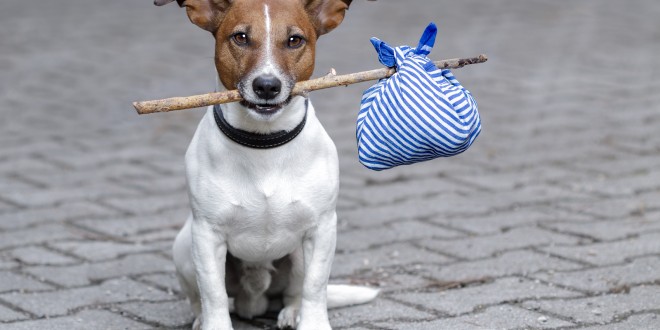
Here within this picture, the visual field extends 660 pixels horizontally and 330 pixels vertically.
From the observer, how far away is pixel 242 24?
3.32m

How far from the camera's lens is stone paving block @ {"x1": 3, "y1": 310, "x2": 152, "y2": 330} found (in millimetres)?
3736

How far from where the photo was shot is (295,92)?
10.8ft

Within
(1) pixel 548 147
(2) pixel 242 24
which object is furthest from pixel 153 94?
(2) pixel 242 24

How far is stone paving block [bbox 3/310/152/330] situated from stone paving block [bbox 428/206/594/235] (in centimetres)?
169

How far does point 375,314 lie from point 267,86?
1072 mm

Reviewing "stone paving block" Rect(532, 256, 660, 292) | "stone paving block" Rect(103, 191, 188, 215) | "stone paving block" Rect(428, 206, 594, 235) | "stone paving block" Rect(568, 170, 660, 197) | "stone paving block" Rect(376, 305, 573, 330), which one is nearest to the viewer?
"stone paving block" Rect(376, 305, 573, 330)

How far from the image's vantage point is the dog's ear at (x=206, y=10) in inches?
137

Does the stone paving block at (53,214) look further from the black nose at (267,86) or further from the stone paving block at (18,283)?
the black nose at (267,86)

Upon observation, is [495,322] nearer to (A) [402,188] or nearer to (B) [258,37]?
(B) [258,37]

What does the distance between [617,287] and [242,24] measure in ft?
5.77

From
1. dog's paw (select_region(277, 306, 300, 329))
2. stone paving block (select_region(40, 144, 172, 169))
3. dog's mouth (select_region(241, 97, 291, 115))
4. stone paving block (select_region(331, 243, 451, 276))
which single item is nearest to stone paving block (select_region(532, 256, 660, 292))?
stone paving block (select_region(331, 243, 451, 276))

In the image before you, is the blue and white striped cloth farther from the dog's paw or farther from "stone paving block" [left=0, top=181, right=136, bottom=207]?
"stone paving block" [left=0, top=181, right=136, bottom=207]

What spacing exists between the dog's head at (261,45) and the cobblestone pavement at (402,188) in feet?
3.20

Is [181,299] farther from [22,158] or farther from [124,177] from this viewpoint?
[22,158]
